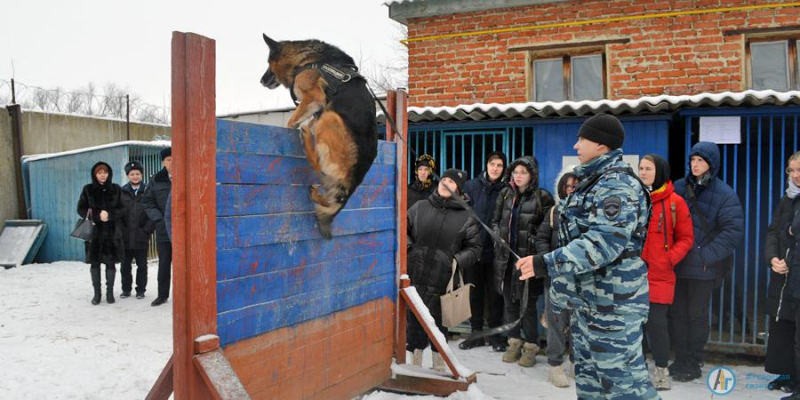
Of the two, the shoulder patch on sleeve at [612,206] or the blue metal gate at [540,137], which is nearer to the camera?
the shoulder patch on sleeve at [612,206]

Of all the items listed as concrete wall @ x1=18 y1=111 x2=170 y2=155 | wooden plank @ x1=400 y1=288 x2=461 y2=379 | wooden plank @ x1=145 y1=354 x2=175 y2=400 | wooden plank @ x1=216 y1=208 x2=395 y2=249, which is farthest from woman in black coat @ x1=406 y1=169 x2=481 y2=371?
concrete wall @ x1=18 y1=111 x2=170 y2=155

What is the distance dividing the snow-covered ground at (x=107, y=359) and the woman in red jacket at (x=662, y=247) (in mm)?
359

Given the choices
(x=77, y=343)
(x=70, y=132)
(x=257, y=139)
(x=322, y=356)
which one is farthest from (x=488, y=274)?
(x=70, y=132)

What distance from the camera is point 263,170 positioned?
2783mm

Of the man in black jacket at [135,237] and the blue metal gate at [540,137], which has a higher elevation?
the blue metal gate at [540,137]

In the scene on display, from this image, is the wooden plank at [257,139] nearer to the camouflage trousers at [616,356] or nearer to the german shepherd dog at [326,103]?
the german shepherd dog at [326,103]

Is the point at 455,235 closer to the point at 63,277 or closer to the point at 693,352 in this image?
the point at 693,352

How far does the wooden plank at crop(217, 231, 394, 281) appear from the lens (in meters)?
2.60

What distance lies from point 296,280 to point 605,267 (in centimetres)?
153

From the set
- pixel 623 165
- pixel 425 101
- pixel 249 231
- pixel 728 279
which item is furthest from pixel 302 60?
pixel 425 101

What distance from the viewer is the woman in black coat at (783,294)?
3.93 m

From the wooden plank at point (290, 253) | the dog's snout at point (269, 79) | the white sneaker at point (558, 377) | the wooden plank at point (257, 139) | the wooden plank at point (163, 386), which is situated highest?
the dog's snout at point (269, 79)

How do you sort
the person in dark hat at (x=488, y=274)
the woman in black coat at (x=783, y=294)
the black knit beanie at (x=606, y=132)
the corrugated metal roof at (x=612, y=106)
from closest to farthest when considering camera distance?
the black knit beanie at (x=606, y=132), the woman in black coat at (x=783, y=294), the corrugated metal roof at (x=612, y=106), the person in dark hat at (x=488, y=274)

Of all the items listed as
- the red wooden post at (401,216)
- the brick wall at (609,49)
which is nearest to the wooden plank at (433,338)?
the red wooden post at (401,216)
